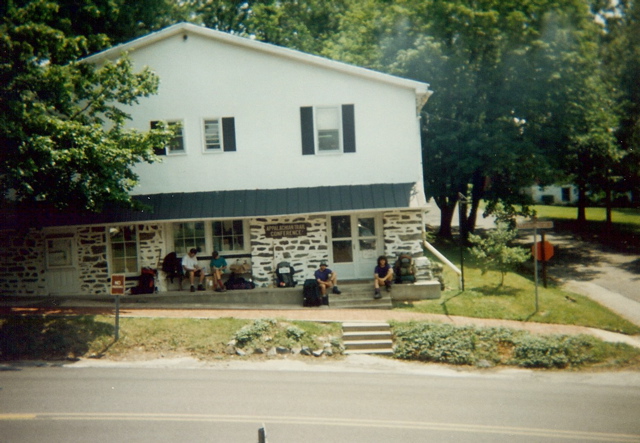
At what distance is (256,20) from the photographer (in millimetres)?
34938

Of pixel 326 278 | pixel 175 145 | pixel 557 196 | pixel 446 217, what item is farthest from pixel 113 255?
pixel 557 196

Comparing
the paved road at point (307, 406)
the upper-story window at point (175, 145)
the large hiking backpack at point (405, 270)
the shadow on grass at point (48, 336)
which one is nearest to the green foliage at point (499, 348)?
the paved road at point (307, 406)

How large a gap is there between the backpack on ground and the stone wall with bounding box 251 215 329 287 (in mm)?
1245

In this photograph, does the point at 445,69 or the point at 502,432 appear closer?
the point at 502,432

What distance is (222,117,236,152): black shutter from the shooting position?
1877 centimetres

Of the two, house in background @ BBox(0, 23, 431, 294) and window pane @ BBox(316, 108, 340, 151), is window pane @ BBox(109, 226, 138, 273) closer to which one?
house in background @ BBox(0, 23, 431, 294)

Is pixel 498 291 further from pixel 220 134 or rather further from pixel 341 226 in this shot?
pixel 220 134

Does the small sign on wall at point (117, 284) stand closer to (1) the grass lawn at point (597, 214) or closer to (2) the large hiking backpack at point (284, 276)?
(2) the large hiking backpack at point (284, 276)

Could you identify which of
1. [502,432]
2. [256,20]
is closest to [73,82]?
[502,432]

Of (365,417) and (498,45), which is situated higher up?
(498,45)

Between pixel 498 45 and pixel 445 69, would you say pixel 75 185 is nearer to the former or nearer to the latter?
pixel 445 69

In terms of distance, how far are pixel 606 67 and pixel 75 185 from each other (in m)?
33.5

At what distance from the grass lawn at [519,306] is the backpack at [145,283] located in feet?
26.1

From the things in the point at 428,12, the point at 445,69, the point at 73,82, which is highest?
the point at 428,12
